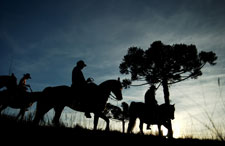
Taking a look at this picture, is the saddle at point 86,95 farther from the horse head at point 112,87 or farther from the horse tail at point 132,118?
the horse tail at point 132,118

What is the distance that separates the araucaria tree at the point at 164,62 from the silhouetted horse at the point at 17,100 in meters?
9.59

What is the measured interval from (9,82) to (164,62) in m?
12.8

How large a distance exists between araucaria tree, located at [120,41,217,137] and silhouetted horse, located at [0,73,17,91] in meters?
10.4

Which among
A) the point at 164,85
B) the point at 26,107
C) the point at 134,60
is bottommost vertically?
the point at 26,107

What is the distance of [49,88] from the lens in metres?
6.35

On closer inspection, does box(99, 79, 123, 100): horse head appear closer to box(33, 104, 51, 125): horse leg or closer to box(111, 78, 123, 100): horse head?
A: box(111, 78, 123, 100): horse head

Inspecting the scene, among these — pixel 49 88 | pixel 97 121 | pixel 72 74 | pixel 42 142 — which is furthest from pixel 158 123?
pixel 42 142

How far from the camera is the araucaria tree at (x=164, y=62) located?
45.2 feet

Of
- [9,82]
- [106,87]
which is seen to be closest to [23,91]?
[9,82]

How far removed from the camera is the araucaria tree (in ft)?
45.2

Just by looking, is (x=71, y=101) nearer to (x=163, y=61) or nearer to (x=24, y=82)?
(x=24, y=82)

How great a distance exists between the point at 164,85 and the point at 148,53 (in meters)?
3.40

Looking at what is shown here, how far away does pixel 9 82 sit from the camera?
6.07 metres

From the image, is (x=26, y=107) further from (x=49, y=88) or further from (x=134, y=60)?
(x=134, y=60)
